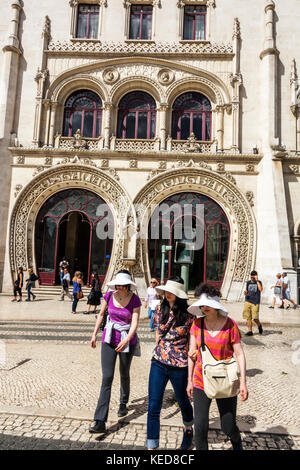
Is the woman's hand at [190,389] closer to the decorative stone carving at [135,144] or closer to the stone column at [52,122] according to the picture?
the decorative stone carving at [135,144]

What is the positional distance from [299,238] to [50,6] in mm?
18542

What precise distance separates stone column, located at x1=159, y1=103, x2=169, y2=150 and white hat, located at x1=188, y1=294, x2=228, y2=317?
14.2 metres

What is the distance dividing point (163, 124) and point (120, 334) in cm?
1457

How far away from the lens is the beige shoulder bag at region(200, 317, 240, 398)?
2609 mm

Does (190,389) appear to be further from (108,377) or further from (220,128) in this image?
(220,128)

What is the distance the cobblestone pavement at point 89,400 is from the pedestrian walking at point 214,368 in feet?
2.47

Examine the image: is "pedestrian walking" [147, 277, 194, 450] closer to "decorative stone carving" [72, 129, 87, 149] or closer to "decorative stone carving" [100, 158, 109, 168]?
"decorative stone carving" [100, 158, 109, 168]

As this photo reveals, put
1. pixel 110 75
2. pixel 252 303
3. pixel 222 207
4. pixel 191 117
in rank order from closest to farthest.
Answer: pixel 252 303 → pixel 222 207 → pixel 110 75 → pixel 191 117

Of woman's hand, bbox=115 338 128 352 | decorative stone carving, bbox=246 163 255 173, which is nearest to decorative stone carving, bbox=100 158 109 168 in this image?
decorative stone carving, bbox=246 163 255 173

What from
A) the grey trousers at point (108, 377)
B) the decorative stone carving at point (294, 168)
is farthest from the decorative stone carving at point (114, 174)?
the grey trousers at point (108, 377)

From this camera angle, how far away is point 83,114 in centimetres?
1731

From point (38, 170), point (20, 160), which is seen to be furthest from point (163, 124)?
point (20, 160)

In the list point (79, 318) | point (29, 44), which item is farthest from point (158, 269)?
point (29, 44)

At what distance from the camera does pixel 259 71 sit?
657 inches
